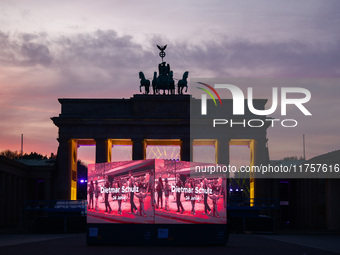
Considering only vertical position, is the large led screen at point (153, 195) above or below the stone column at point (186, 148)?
below

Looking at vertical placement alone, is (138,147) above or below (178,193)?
above

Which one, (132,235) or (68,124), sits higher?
(68,124)

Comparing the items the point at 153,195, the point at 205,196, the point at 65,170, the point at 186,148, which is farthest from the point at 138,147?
the point at 153,195

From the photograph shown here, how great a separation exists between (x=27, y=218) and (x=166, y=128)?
22.8 meters

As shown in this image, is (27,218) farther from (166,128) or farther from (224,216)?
(224,216)

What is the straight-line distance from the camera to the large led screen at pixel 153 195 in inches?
1444

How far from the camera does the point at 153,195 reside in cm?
3666

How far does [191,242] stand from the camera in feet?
121

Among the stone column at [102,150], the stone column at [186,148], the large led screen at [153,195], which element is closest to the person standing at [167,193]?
the large led screen at [153,195]

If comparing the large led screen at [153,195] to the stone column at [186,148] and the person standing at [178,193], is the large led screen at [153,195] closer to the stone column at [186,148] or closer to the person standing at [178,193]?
the person standing at [178,193]

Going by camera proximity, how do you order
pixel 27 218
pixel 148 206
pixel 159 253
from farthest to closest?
pixel 27 218 → pixel 148 206 → pixel 159 253

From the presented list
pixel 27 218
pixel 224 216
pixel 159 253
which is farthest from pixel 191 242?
pixel 27 218

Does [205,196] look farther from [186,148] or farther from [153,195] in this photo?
[186,148]

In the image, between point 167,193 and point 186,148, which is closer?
point 167,193
